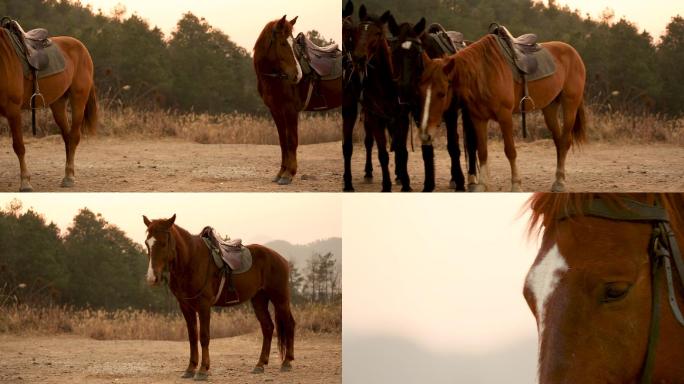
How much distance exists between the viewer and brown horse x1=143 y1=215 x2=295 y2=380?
5316 millimetres

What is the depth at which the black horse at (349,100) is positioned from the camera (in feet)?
17.2

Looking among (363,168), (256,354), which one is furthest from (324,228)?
(256,354)

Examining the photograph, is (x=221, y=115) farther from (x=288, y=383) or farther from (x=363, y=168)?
(x=288, y=383)

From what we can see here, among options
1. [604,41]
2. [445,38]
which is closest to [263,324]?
[445,38]

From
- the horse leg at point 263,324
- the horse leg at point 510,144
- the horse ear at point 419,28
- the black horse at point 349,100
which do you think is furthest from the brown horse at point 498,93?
the horse leg at point 263,324

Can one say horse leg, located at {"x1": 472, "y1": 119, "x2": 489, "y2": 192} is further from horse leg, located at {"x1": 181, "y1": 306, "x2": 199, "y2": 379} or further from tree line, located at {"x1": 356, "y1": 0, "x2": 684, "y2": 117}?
horse leg, located at {"x1": 181, "y1": 306, "x2": 199, "y2": 379}

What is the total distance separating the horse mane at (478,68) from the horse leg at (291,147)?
3.35ft

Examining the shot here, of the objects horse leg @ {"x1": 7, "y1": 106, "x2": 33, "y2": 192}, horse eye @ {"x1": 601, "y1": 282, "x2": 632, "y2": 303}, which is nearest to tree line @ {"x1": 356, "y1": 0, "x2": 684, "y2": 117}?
horse leg @ {"x1": 7, "y1": 106, "x2": 33, "y2": 192}

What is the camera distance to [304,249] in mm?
5465

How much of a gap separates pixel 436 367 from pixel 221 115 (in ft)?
6.28

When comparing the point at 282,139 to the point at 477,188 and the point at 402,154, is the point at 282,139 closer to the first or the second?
the point at 402,154

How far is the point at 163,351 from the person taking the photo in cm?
542

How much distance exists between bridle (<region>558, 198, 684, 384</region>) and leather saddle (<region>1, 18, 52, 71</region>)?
3.64m

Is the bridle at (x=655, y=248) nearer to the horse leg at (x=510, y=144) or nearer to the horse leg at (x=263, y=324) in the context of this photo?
the horse leg at (x=510, y=144)
